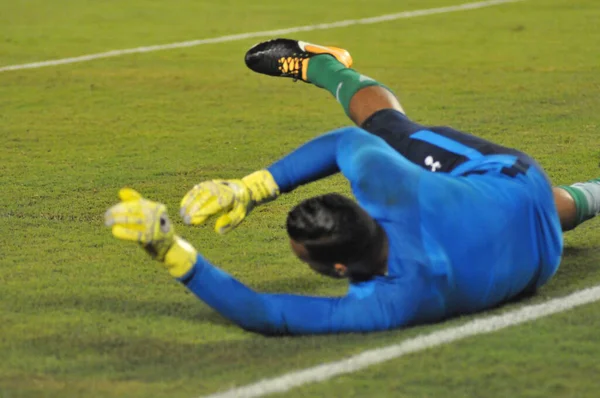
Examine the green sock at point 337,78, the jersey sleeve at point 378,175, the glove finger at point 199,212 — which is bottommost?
the green sock at point 337,78

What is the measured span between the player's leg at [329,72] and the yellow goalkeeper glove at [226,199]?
2.47 ft

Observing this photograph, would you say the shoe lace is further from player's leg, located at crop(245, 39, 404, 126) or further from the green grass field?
the green grass field

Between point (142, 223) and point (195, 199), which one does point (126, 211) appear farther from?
point (195, 199)

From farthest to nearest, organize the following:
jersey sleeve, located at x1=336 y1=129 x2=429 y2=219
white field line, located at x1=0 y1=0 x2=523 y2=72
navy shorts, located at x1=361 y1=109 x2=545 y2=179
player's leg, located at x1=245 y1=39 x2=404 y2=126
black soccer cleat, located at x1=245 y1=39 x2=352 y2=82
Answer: white field line, located at x1=0 y1=0 x2=523 y2=72, black soccer cleat, located at x1=245 y1=39 x2=352 y2=82, player's leg, located at x1=245 y1=39 x2=404 y2=126, navy shorts, located at x1=361 y1=109 x2=545 y2=179, jersey sleeve, located at x1=336 y1=129 x2=429 y2=219

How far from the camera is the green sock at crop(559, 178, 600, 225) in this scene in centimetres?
462

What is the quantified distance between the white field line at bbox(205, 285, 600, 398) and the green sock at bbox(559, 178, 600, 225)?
1.58 feet

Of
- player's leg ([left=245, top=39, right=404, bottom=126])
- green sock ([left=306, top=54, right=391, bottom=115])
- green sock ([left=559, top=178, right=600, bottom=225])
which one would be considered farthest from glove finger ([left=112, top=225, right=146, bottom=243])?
green sock ([left=559, top=178, right=600, bottom=225])

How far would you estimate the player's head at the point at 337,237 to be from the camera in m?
3.57

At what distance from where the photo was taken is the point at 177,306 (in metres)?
4.14

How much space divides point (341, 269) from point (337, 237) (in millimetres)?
145

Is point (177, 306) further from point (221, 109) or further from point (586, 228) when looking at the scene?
point (221, 109)

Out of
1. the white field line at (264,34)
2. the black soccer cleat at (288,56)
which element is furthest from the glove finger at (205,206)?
the white field line at (264,34)

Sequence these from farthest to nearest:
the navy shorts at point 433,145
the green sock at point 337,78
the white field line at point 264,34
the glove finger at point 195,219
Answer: the white field line at point 264,34
the green sock at point 337,78
the navy shorts at point 433,145
the glove finger at point 195,219

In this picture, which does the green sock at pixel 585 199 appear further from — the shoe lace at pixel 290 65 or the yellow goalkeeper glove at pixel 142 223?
the yellow goalkeeper glove at pixel 142 223
